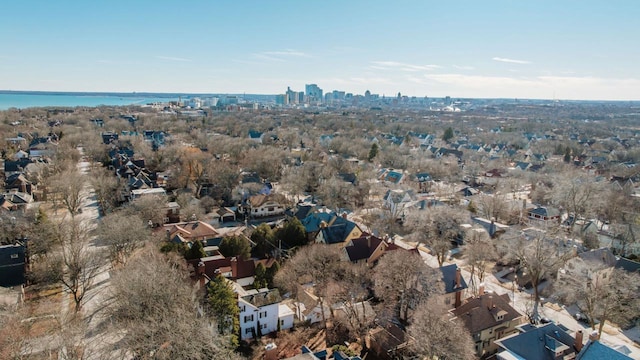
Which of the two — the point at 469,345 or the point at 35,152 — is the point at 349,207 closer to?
the point at 469,345

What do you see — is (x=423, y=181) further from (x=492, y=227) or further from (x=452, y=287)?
(x=452, y=287)

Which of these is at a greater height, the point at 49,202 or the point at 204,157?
the point at 204,157

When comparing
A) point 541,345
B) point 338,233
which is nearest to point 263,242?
point 338,233

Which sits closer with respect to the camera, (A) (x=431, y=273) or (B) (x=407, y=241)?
(A) (x=431, y=273)

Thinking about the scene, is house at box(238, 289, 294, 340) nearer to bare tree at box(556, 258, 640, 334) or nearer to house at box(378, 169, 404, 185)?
bare tree at box(556, 258, 640, 334)

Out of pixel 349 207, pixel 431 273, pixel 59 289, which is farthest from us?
pixel 349 207

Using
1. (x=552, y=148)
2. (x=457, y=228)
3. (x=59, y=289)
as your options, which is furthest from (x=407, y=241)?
(x=552, y=148)
